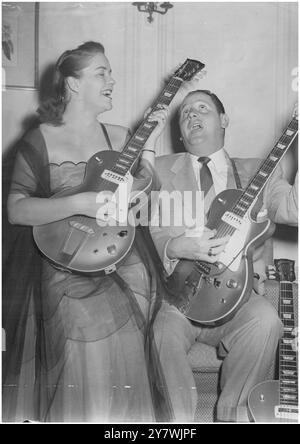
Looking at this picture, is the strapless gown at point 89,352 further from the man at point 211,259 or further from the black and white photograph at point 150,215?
the man at point 211,259

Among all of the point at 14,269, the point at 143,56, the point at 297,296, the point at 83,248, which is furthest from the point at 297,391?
the point at 143,56

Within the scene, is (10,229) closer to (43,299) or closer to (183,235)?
(43,299)

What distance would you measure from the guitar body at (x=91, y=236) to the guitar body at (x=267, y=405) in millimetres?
792

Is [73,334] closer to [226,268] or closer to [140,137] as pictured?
[226,268]

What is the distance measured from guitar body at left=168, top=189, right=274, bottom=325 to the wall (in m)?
0.30

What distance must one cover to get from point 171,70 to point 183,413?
1466 millimetres

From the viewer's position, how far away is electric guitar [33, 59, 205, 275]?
285 cm

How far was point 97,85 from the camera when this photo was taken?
2957 millimetres

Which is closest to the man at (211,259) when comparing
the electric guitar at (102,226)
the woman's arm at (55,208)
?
the electric guitar at (102,226)

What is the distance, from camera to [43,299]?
2875 millimetres

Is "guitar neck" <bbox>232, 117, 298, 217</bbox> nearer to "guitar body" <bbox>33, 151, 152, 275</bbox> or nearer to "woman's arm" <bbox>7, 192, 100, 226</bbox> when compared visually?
"guitar body" <bbox>33, 151, 152, 275</bbox>

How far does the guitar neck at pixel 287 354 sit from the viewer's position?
2.78 meters

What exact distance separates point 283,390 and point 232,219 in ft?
2.41

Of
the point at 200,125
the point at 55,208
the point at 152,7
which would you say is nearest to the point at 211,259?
the point at 200,125
